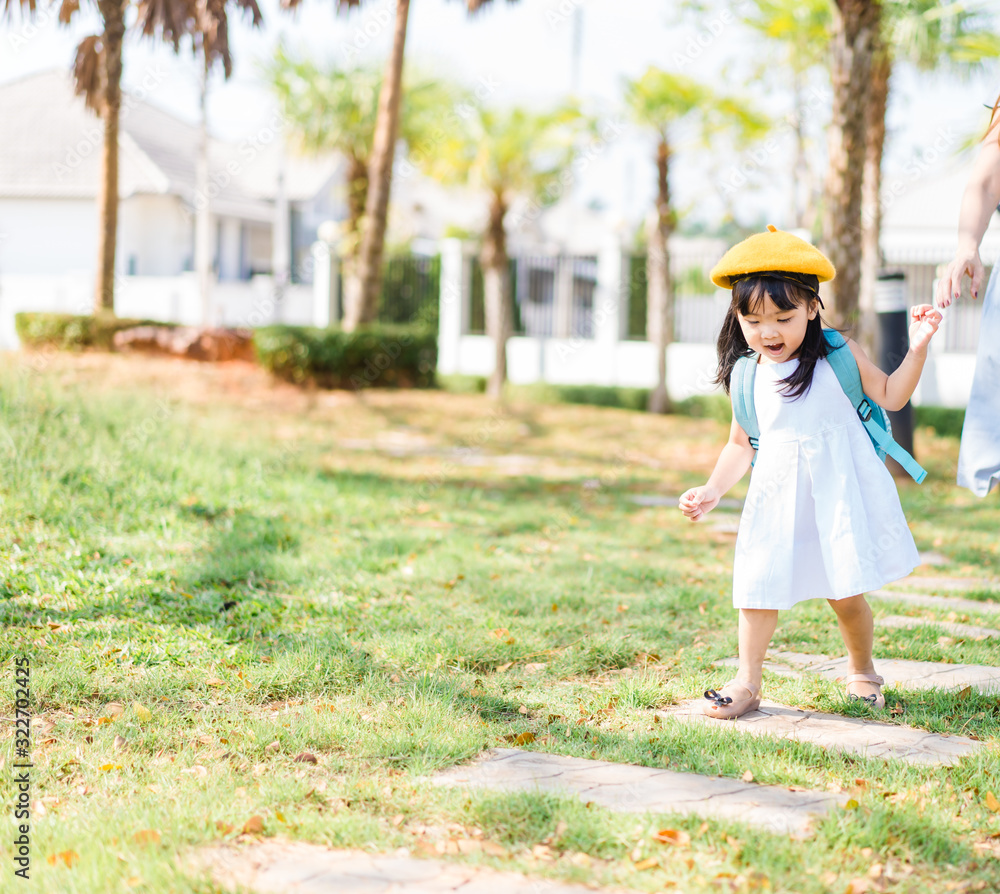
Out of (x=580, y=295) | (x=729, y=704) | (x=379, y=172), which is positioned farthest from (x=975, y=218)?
(x=580, y=295)

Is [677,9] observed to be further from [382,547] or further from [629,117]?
[382,547]

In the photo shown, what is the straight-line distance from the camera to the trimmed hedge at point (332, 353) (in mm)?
14000

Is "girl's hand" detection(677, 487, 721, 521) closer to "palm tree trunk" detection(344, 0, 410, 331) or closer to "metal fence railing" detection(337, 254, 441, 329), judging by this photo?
"palm tree trunk" detection(344, 0, 410, 331)

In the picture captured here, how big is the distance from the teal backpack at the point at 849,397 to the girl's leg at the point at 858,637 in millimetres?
432

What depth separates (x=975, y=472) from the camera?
8.45ft

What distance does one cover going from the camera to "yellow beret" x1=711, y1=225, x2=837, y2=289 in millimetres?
2889

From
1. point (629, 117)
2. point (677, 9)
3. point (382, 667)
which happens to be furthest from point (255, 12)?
point (382, 667)

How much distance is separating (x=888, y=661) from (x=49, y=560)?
3.55m

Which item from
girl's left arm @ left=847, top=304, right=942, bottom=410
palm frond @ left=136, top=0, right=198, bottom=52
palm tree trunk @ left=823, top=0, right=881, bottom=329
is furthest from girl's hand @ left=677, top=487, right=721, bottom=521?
palm frond @ left=136, top=0, right=198, bottom=52

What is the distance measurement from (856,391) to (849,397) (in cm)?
3

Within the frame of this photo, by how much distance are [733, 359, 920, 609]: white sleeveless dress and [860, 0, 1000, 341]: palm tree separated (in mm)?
8320

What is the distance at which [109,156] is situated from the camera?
14742 mm

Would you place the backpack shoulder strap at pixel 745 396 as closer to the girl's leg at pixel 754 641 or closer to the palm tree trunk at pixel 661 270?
the girl's leg at pixel 754 641

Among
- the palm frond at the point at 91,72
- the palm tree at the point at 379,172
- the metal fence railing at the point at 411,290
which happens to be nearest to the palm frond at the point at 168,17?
the palm tree at the point at 379,172
